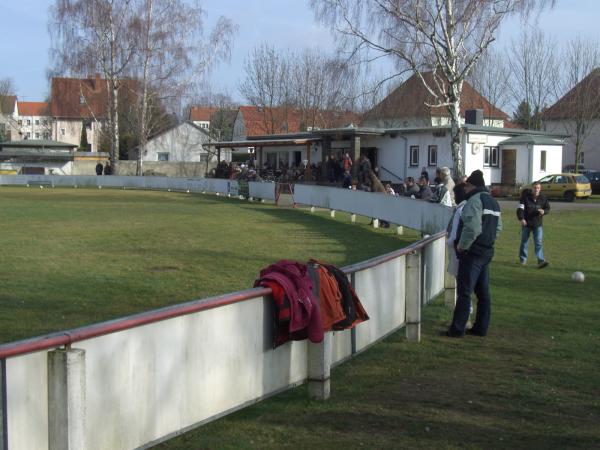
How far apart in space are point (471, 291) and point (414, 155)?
121 ft

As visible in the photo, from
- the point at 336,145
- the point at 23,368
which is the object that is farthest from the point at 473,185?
the point at 336,145

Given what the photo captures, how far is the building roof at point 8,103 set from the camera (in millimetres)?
123175

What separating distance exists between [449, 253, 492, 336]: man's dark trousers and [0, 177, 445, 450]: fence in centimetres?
191

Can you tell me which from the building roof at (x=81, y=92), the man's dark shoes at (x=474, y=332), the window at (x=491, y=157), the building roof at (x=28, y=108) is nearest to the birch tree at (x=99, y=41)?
the building roof at (x=81, y=92)

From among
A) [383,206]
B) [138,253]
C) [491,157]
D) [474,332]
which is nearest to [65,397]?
[474,332]

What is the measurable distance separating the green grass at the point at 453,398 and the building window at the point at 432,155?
3340cm

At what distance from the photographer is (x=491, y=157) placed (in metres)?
43.9

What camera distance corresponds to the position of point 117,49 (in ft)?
183

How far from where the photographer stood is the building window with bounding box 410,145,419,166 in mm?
44750

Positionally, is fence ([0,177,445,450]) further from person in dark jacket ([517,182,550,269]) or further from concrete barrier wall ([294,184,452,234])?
concrete barrier wall ([294,184,452,234])

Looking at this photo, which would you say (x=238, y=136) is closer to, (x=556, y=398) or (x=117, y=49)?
(x=117, y=49)

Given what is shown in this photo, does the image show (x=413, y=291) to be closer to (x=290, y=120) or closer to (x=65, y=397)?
(x=65, y=397)

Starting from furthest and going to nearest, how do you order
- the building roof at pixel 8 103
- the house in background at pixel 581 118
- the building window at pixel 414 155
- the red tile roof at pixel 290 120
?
the building roof at pixel 8 103, the red tile roof at pixel 290 120, the house in background at pixel 581 118, the building window at pixel 414 155

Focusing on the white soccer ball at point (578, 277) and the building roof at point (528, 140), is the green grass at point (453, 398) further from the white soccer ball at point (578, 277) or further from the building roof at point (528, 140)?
the building roof at point (528, 140)
